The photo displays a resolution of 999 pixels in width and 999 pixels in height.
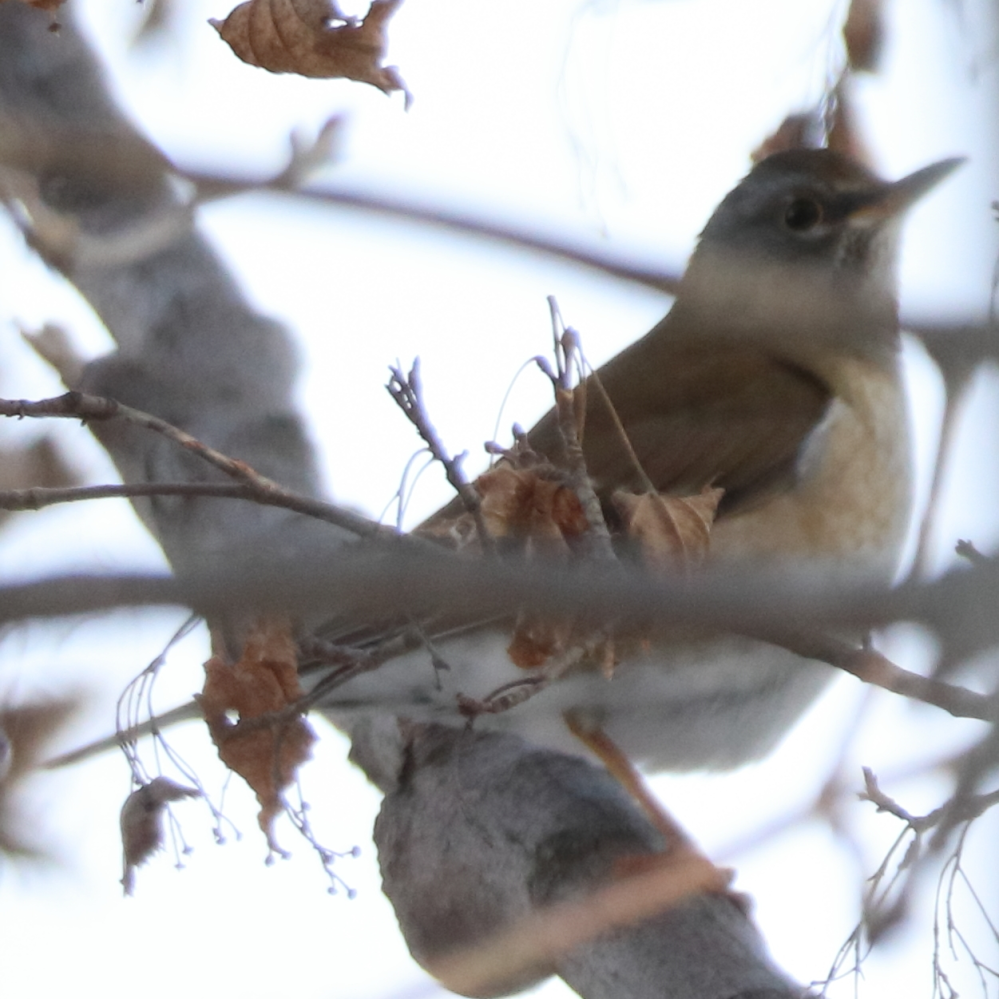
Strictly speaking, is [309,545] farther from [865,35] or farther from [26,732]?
[865,35]

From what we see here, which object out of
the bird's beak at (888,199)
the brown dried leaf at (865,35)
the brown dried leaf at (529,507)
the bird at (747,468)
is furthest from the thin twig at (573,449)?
the bird's beak at (888,199)

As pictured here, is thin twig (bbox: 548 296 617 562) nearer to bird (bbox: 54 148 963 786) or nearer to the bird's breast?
bird (bbox: 54 148 963 786)

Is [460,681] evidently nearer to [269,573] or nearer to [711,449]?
[711,449]

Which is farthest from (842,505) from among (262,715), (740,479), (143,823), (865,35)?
(143,823)

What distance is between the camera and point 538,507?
242 cm

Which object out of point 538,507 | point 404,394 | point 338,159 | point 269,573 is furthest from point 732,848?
point 269,573

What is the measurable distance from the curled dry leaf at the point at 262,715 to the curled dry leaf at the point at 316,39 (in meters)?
1.01

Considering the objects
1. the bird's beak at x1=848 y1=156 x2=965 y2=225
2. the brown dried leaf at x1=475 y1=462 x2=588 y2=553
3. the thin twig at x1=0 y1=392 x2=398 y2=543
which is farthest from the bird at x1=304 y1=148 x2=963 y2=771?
the thin twig at x1=0 y1=392 x2=398 y2=543

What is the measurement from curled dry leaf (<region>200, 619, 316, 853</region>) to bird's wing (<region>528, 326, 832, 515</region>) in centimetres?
92

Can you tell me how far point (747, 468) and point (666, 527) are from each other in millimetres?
1307

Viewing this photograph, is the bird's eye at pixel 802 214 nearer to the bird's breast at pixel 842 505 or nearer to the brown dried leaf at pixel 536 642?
the bird's breast at pixel 842 505

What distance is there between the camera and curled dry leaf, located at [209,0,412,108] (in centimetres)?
269

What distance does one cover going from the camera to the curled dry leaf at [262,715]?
2602 mm

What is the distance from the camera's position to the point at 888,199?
173 inches
